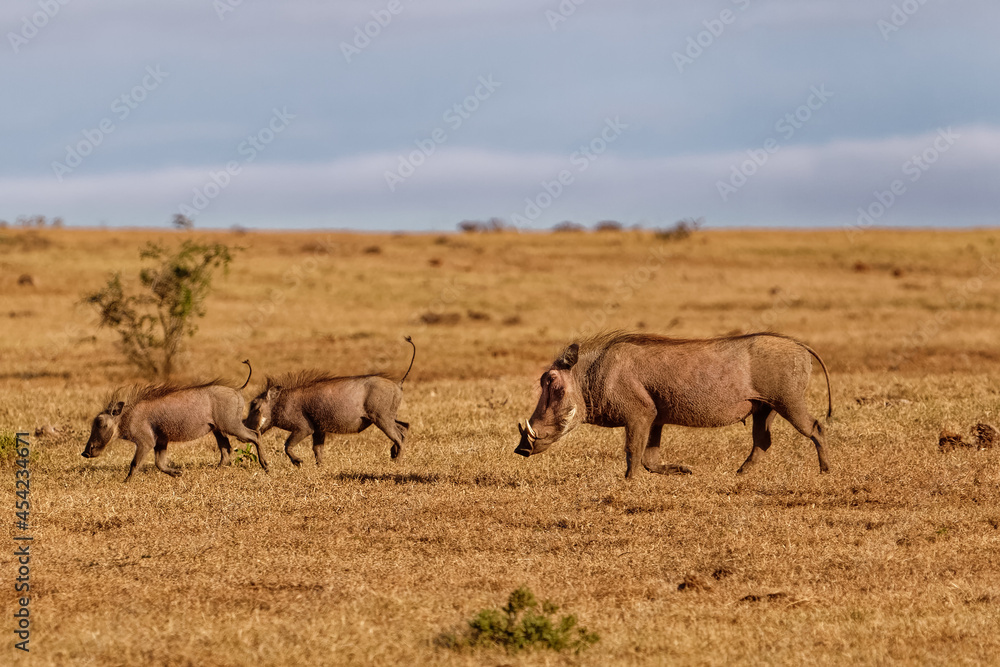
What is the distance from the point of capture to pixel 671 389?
1030 centimetres

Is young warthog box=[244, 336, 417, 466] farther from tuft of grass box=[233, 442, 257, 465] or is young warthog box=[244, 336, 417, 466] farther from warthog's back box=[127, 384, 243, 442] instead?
warthog's back box=[127, 384, 243, 442]

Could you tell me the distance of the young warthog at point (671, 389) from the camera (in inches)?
404

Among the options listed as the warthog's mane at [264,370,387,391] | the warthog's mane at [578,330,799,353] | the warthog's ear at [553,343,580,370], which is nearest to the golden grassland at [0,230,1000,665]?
the warthog's mane at [264,370,387,391]

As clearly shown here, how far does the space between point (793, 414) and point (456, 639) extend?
507 centimetres

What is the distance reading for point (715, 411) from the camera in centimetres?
1027

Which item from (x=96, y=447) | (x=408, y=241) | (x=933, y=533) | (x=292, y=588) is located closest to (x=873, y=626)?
(x=933, y=533)

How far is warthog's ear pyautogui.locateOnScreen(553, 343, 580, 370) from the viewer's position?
1029 cm

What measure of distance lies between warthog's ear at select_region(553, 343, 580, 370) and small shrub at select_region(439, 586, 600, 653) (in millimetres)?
4099

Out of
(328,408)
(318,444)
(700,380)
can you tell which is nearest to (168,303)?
(318,444)

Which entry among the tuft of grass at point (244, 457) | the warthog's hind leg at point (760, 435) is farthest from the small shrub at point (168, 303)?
the warthog's hind leg at point (760, 435)

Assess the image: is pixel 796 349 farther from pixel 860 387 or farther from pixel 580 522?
pixel 860 387

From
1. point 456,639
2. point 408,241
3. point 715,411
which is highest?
point 408,241

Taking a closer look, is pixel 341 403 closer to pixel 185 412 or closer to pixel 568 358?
pixel 185 412

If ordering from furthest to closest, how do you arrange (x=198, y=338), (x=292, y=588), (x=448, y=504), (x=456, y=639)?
(x=198, y=338)
(x=448, y=504)
(x=292, y=588)
(x=456, y=639)
